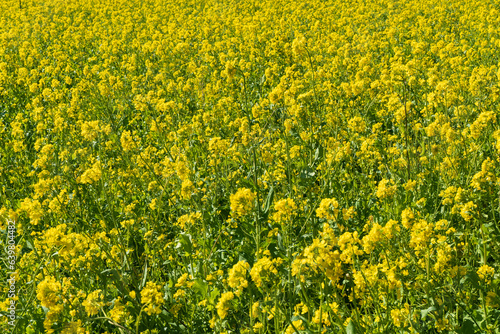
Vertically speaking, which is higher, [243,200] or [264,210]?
[243,200]

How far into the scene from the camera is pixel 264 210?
3320 millimetres

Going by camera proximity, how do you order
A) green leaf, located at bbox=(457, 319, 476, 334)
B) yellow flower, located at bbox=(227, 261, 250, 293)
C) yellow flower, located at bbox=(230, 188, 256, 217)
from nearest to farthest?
yellow flower, located at bbox=(227, 261, 250, 293), green leaf, located at bbox=(457, 319, 476, 334), yellow flower, located at bbox=(230, 188, 256, 217)

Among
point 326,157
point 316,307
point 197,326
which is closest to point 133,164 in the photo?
point 326,157

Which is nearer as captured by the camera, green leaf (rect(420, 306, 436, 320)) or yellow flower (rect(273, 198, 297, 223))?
green leaf (rect(420, 306, 436, 320))

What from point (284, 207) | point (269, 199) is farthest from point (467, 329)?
point (269, 199)

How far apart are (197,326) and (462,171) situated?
77.3 inches

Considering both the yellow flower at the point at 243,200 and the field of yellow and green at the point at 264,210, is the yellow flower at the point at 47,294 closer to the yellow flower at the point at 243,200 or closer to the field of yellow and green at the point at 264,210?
the field of yellow and green at the point at 264,210

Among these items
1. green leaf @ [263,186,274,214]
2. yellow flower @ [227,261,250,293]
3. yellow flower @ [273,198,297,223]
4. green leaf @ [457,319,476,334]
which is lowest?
green leaf @ [263,186,274,214]

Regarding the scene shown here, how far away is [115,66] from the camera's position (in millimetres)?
7719

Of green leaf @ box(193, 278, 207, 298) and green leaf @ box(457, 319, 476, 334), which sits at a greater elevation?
green leaf @ box(457, 319, 476, 334)

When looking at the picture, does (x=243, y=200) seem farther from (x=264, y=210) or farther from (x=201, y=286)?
(x=264, y=210)

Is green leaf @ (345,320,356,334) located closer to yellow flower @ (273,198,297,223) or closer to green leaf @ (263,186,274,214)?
yellow flower @ (273,198,297,223)

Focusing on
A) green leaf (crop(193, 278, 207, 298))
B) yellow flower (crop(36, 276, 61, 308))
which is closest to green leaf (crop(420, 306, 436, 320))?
green leaf (crop(193, 278, 207, 298))

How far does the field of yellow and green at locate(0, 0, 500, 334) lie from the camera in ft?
7.16
